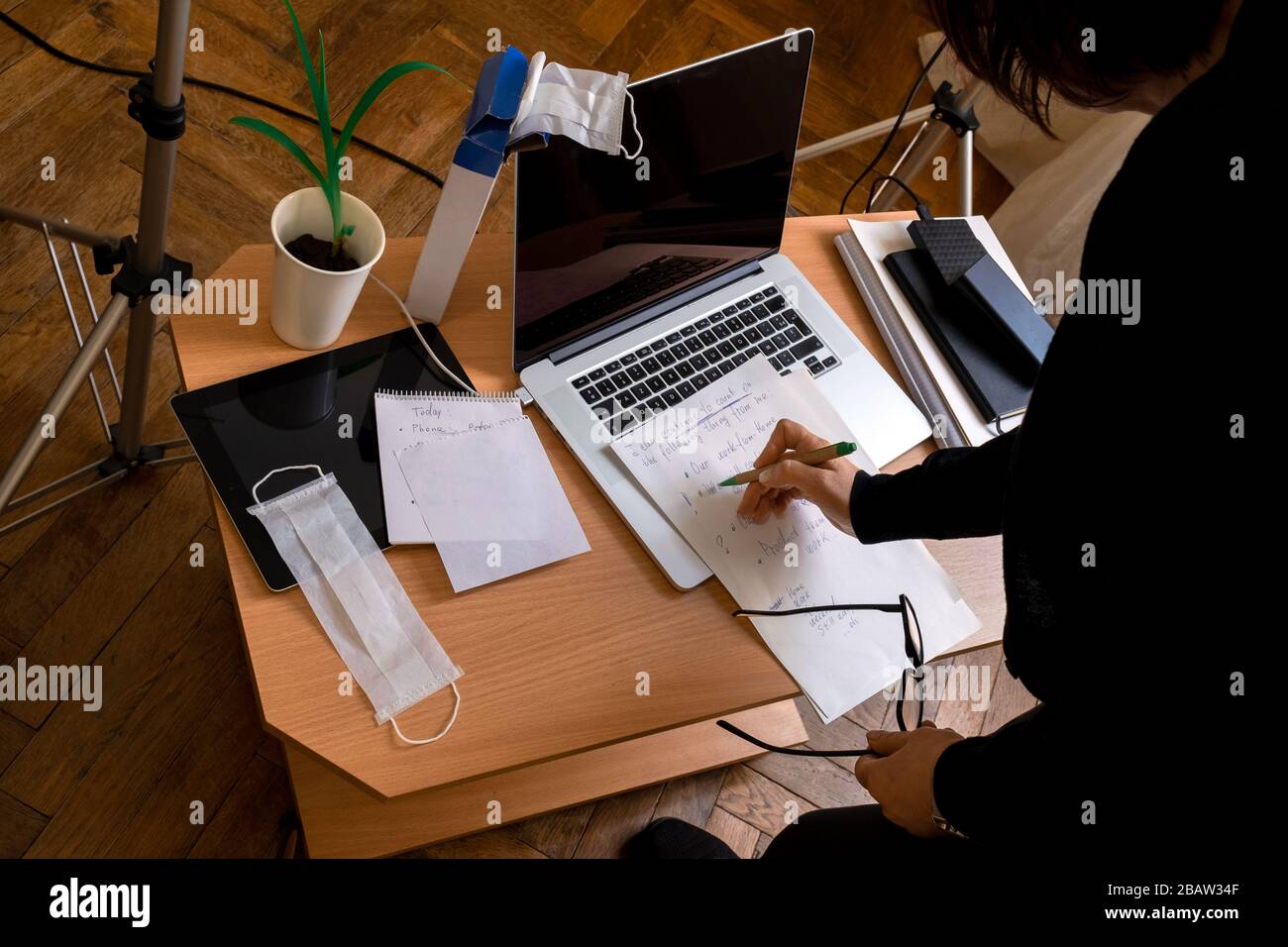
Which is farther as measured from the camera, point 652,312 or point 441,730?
point 652,312

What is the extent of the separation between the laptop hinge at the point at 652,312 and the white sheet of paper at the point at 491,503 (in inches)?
4.2

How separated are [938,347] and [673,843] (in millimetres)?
849

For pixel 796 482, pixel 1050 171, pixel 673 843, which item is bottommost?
pixel 673 843

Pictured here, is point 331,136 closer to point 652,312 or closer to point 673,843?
point 652,312

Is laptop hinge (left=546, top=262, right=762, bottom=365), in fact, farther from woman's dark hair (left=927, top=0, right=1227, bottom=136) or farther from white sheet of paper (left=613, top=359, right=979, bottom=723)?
woman's dark hair (left=927, top=0, right=1227, bottom=136)

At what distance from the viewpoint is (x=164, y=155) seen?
1.09m

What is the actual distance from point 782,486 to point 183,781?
3.39ft

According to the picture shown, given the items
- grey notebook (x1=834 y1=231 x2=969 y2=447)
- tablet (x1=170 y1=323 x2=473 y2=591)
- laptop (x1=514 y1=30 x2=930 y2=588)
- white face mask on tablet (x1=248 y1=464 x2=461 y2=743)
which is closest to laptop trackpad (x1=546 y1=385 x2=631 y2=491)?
laptop (x1=514 y1=30 x2=930 y2=588)

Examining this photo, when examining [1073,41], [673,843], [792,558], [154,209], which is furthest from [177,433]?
[1073,41]

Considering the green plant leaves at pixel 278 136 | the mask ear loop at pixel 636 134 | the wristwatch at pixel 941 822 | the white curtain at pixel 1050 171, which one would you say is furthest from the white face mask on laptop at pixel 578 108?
the white curtain at pixel 1050 171

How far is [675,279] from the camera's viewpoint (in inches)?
48.8
